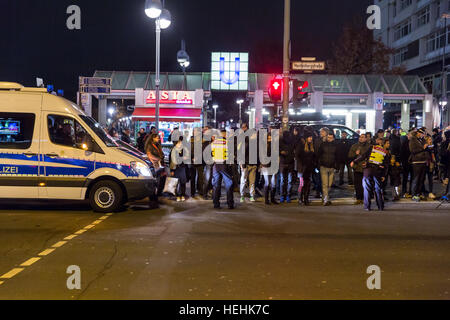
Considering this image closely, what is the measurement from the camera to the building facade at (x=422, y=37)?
47.6m

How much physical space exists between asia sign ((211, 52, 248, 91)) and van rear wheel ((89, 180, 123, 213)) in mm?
25102

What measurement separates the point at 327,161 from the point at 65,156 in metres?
6.25

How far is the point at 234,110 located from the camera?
292ft

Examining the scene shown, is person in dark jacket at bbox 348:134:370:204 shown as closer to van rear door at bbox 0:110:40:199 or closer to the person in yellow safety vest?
the person in yellow safety vest

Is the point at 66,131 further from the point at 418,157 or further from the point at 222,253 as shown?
the point at 418,157

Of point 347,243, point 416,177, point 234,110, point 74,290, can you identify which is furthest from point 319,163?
point 234,110

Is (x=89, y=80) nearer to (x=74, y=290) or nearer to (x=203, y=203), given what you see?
(x=203, y=203)

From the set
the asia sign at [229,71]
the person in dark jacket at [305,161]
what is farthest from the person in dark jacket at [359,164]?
the asia sign at [229,71]

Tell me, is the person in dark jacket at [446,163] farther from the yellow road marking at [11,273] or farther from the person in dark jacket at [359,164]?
the yellow road marking at [11,273]

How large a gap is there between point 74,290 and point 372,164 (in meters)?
8.29

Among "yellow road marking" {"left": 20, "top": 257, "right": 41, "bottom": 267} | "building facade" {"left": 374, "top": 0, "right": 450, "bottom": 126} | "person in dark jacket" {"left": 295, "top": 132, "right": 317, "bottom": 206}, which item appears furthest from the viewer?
"building facade" {"left": 374, "top": 0, "right": 450, "bottom": 126}

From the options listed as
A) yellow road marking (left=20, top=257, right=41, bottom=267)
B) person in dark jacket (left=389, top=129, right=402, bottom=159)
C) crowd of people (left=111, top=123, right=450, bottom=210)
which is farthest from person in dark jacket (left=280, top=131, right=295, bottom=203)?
yellow road marking (left=20, top=257, right=41, bottom=267)

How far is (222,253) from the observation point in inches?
293

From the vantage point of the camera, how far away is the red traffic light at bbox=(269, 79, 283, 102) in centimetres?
1535
